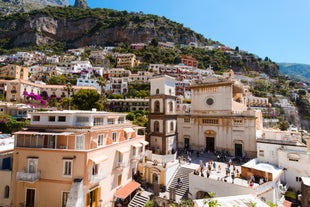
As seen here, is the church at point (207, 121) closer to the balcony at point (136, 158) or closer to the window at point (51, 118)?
the balcony at point (136, 158)

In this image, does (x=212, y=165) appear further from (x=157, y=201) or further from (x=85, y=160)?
(x=85, y=160)

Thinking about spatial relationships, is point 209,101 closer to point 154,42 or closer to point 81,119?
point 81,119

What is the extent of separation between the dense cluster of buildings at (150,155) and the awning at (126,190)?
0.10 metres

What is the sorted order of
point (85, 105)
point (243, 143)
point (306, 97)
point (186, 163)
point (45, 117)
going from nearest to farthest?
point (45, 117)
point (186, 163)
point (243, 143)
point (85, 105)
point (306, 97)

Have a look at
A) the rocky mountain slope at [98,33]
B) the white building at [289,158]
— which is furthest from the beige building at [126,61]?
the white building at [289,158]

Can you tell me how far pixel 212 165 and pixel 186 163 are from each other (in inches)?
130

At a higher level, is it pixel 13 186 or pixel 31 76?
pixel 31 76

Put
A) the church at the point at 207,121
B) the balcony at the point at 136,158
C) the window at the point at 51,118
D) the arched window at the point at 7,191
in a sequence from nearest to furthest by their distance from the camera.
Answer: the arched window at the point at 7,191 < the window at the point at 51,118 < the balcony at the point at 136,158 < the church at the point at 207,121

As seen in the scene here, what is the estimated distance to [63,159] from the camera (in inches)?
567

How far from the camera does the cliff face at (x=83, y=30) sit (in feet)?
401

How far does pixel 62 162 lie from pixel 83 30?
13802 centimetres

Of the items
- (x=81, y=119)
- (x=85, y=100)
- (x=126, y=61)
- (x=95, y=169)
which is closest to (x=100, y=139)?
(x=81, y=119)

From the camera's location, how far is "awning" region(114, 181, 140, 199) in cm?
1802

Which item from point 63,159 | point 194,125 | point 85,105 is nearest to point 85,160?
point 63,159
